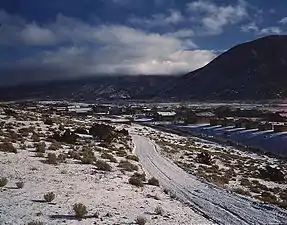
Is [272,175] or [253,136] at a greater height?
[272,175]

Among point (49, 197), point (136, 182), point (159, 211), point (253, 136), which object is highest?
point (49, 197)

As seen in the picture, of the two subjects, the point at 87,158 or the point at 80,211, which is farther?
the point at 87,158

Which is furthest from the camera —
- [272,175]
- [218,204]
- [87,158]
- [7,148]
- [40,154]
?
[272,175]

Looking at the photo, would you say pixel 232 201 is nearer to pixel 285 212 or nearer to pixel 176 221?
pixel 285 212

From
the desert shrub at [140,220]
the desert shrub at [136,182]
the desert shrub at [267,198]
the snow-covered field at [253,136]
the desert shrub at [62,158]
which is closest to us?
the desert shrub at [140,220]

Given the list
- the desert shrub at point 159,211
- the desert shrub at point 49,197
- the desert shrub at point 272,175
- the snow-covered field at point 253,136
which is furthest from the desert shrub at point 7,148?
the snow-covered field at point 253,136

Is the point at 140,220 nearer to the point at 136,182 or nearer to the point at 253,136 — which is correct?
the point at 136,182

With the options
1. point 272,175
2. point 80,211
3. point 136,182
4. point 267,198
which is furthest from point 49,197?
point 272,175

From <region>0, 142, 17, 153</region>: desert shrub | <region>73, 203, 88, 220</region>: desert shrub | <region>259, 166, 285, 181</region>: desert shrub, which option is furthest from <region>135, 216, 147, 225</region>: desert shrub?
<region>259, 166, 285, 181</region>: desert shrub

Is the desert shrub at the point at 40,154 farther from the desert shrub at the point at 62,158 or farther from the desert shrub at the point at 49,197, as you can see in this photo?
the desert shrub at the point at 49,197
